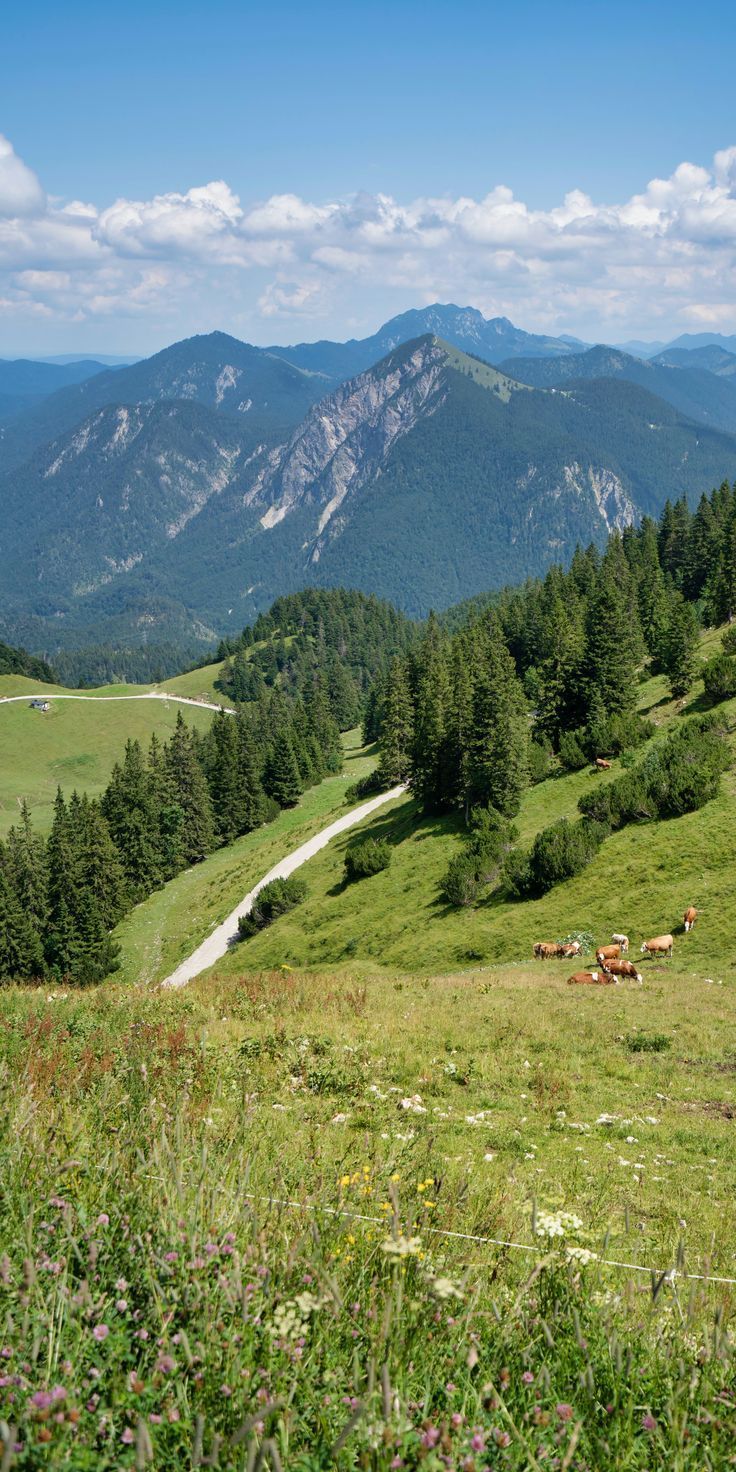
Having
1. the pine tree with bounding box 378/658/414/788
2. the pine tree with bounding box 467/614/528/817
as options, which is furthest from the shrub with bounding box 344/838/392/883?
the pine tree with bounding box 378/658/414/788

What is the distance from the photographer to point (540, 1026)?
1814cm

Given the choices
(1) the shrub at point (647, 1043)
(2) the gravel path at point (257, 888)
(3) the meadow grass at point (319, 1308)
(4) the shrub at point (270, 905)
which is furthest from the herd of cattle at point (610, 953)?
(4) the shrub at point (270, 905)

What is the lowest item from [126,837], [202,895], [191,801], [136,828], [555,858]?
[202,895]

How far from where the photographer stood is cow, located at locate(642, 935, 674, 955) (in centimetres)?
2825

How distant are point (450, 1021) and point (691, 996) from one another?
854cm

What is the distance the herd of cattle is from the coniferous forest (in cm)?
728

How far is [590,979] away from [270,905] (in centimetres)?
3132

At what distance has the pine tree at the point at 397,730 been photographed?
7700cm

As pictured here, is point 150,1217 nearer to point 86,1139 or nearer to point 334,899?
point 86,1139

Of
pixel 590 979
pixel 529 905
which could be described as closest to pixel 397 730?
pixel 529 905

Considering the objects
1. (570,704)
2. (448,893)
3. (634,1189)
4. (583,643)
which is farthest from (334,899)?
(634,1189)

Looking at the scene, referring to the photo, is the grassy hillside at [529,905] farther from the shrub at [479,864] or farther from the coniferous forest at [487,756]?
the coniferous forest at [487,756]

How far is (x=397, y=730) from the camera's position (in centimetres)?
7738

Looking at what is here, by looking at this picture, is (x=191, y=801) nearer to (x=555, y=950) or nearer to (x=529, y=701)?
(x=529, y=701)
